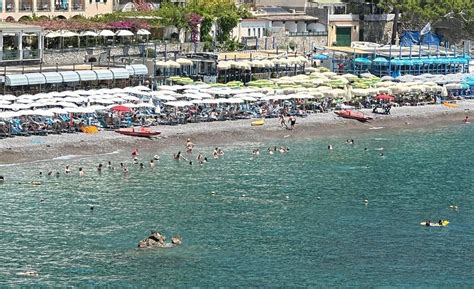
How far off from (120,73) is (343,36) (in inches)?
1787

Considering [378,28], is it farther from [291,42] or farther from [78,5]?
[78,5]

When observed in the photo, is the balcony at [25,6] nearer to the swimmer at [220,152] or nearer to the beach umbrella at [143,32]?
the beach umbrella at [143,32]

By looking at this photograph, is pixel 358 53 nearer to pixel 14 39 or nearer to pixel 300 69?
pixel 300 69

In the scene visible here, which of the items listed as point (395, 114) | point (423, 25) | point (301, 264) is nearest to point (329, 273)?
point (301, 264)

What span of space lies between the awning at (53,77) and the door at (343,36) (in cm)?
5012

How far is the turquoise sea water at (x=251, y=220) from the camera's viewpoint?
72.0 meters

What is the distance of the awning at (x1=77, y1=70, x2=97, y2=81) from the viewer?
11562 centimetres

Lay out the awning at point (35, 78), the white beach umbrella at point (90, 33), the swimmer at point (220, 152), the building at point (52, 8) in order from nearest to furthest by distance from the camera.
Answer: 1. the swimmer at point (220, 152)
2. the awning at point (35, 78)
3. the white beach umbrella at point (90, 33)
4. the building at point (52, 8)

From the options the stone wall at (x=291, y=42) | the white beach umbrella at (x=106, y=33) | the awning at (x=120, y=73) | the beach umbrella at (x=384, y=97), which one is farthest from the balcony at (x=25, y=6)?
the beach umbrella at (x=384, y=97)

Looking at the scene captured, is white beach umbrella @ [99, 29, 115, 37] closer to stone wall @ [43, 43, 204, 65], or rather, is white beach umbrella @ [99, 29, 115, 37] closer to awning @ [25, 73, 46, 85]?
stone wall @ [43, 43, 204, 65]

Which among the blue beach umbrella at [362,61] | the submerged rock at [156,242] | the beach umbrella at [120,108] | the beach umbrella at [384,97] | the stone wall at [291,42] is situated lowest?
the submerged rock at [156,242]

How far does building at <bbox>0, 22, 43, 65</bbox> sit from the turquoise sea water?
21989 mm

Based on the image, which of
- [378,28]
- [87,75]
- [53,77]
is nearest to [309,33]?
[378,28]

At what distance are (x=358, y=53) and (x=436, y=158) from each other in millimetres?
38064
